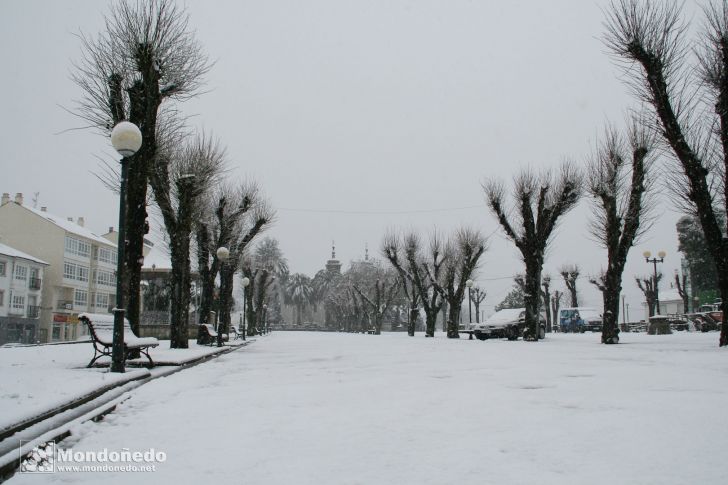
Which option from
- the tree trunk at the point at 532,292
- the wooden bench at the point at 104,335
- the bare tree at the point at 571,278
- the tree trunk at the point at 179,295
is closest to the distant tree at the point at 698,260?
the bare tree at the point at 571,278

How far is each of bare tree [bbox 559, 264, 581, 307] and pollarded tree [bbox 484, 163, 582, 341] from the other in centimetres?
3014

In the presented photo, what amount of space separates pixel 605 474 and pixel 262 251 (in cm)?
7978

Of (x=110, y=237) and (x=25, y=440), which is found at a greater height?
(x=110, y=237)

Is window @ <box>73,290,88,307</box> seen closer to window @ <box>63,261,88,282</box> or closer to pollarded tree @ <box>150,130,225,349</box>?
window @ <box>63,261,88,282</box>

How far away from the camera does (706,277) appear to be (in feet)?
169

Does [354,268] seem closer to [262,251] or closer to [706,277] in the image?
[262,251]

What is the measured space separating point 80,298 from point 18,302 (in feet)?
38.5

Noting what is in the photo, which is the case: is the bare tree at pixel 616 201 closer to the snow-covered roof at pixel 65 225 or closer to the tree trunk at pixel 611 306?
the tree trunk at pixel 611 306

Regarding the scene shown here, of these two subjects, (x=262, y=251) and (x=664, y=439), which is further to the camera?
(x=262, y=251)

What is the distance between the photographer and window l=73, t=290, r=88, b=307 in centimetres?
5922

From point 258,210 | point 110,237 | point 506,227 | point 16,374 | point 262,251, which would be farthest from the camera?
point 262,251

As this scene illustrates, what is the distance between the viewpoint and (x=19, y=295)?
4900 cm

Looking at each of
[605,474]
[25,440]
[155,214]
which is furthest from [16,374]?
[155,214]

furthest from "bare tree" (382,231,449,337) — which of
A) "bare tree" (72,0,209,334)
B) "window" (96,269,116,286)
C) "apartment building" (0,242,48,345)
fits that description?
"window" (96,269,116,286)
